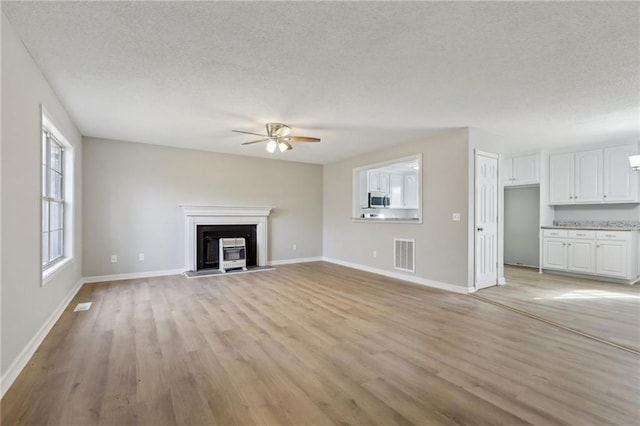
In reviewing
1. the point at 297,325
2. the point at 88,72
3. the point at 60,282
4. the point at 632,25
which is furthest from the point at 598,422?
the point at 60,282

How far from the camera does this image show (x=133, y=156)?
213 inches

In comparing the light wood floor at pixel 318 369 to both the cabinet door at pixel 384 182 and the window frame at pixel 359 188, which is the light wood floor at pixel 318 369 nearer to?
the window frame at pixel 359 188

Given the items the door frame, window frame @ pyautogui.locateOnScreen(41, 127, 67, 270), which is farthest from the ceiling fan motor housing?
the door frame

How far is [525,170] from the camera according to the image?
Answer: 20.4 ft

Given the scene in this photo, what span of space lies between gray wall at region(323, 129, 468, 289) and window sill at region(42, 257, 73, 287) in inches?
191

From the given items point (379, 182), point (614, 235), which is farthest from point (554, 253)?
point (379, 182)

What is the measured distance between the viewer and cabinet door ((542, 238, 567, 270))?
567 cm

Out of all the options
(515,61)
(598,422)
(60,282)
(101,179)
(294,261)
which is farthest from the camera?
(294,261)

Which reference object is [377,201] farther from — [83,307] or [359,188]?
[83,307]

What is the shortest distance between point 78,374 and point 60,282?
6.28 feet

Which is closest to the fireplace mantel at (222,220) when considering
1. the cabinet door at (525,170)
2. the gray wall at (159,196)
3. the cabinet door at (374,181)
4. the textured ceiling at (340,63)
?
the gray wall at (159,196)

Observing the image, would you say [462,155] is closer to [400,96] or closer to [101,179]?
[400,96]

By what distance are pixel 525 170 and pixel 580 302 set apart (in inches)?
126

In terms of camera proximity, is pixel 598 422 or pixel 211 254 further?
pixel 211 254
